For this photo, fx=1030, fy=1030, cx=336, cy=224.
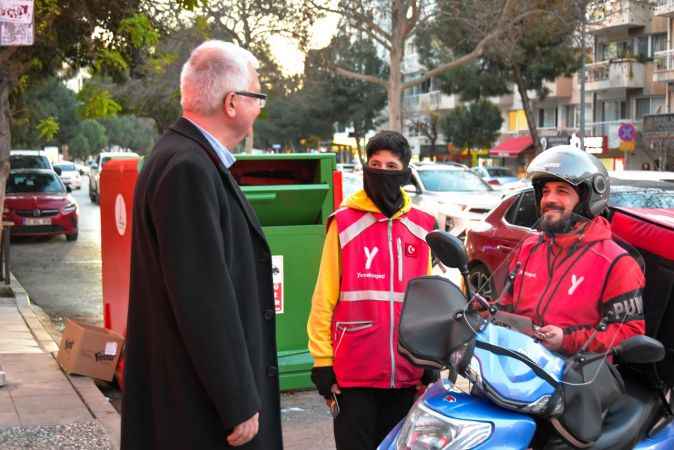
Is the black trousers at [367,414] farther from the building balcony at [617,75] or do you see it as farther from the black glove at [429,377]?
the building balcony at [617,75]

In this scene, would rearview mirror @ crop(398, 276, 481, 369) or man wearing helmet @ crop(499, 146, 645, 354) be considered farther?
man wearing helmet @ crop(499, 146, 645, 354)

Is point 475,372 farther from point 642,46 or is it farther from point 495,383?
point 642,46

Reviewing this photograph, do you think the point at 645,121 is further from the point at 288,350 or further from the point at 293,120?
the point at 288,350

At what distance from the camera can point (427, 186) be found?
823 inches

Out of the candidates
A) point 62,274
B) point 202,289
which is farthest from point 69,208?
point 202,289

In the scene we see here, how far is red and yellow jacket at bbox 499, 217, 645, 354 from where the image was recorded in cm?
318

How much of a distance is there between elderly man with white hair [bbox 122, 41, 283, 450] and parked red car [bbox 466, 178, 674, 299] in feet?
20.6

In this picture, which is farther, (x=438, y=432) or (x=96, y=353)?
(x=96, y=353)

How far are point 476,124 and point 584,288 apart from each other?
5835cm

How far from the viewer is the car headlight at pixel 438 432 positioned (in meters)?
2.78

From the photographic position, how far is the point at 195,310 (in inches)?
111

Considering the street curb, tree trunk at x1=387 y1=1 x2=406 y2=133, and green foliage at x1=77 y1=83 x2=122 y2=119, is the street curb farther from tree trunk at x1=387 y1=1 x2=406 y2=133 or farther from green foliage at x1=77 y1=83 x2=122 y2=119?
tree trunk at x1=387 y1=1 x2=406 y2=133

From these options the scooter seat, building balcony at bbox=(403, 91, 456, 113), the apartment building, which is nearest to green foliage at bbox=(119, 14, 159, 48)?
the scooter seat

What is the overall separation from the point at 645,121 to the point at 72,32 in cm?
3477
